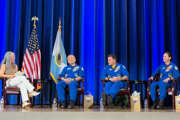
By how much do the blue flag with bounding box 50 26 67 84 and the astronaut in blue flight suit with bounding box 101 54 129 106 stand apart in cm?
125

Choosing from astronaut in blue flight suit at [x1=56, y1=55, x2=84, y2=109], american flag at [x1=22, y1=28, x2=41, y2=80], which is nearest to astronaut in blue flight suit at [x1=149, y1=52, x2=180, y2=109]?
astronaut in blue flight suit at [x1=56, y1=55, x2=84, y2=109]

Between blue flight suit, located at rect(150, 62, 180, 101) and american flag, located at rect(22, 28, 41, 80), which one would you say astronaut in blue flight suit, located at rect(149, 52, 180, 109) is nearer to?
blue flight suit, located at rect(150, 62, 180, 101)

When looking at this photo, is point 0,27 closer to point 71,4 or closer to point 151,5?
point 71,4

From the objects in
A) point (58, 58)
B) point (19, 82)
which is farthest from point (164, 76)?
point (19, 82)

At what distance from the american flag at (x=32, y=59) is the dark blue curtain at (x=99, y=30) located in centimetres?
30

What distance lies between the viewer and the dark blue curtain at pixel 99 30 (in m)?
6.04

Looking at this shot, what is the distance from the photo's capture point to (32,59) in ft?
18.5

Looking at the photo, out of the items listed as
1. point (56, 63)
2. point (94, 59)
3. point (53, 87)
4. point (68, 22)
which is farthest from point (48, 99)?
point (68, 22)

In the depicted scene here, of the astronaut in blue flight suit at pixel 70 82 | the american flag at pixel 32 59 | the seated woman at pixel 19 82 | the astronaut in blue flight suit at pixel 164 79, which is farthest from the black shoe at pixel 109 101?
the american flag at pixel 32 59

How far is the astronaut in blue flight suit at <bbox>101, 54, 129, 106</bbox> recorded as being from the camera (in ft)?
15.2

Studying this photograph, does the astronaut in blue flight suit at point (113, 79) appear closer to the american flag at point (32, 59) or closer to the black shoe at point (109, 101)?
the black shoe at point (109, 101)

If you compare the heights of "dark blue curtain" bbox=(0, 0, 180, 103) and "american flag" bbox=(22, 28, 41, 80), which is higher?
"dark blue curtain" bbox=(0, 0, 180, 103)

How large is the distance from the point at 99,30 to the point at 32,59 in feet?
Result: 5.35

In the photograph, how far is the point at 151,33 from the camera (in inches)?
243
